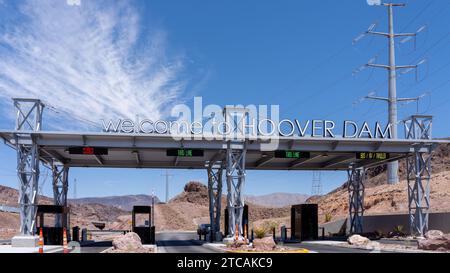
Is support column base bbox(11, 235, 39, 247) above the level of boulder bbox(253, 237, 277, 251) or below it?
below

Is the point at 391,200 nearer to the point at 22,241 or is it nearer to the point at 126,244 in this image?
the point at 22,241

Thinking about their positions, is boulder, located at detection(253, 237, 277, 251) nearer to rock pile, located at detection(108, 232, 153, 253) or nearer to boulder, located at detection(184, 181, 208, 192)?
rock pile, located at detection(108, 232, 153, 253)

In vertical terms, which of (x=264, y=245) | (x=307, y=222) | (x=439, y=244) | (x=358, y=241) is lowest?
(x=358, y=241)

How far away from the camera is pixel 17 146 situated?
3381 cm

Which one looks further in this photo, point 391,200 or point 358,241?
point 391,200

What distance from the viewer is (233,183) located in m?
36.6

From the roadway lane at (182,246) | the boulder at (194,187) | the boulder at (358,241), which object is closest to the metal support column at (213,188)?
the roadway lane at (182,246)

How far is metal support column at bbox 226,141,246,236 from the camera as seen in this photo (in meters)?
36.2

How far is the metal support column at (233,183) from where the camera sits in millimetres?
36219

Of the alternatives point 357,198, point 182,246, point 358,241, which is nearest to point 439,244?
point 358,241

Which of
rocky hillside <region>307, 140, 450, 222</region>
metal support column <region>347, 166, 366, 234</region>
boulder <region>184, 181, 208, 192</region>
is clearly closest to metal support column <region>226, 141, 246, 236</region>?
metal support column <region>347, 166, 366, 234</region>

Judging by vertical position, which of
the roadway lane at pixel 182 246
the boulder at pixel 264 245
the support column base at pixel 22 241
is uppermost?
the boulder at pixel 264 245

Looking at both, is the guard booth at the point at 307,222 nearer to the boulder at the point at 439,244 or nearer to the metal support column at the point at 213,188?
the metal support column at the point at 213,188
